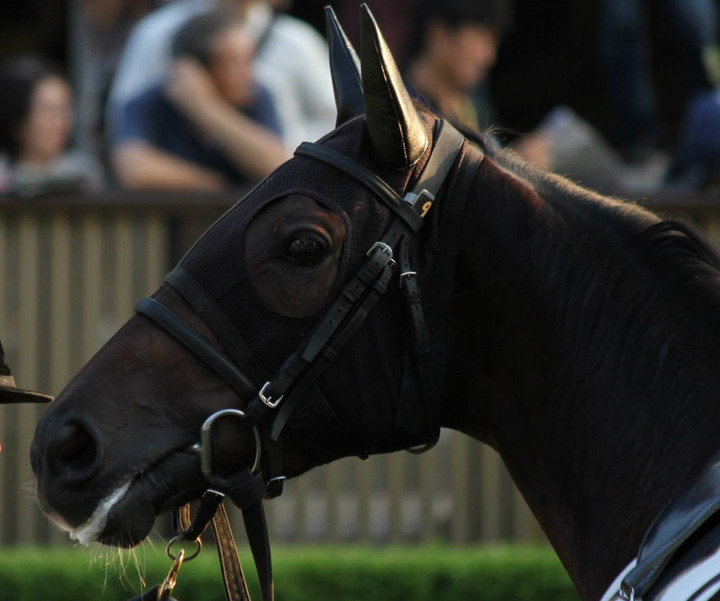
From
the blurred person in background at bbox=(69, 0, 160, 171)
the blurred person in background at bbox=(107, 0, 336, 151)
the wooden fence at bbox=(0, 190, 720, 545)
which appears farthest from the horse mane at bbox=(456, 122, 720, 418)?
the blurred person in background at bbox=(69, 0, 160, 171)

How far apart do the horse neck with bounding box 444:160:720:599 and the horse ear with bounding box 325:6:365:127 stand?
39cm

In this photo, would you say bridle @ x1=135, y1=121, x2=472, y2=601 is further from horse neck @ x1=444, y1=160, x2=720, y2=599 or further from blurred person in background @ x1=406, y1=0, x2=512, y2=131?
blurred person in background @ x1=406, y1=0, x2=512, y2=131

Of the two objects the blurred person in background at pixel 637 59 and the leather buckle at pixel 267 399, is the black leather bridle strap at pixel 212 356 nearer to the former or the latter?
the leather buckle at pixel 267 399

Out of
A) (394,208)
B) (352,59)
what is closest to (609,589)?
(394,208)

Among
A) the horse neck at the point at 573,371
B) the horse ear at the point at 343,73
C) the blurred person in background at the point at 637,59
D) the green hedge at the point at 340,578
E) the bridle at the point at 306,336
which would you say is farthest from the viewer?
the blurred person in background at the point at 637,59

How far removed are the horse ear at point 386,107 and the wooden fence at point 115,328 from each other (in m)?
3.50

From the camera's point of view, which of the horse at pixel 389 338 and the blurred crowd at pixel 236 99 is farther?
the blurred crowd at pixel 236 99

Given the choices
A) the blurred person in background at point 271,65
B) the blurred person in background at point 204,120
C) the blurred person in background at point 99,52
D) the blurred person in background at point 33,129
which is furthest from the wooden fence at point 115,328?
the blurred person in background at point 99,52

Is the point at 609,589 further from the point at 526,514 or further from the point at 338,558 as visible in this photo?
the point at 526,514

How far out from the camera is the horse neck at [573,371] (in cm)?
261

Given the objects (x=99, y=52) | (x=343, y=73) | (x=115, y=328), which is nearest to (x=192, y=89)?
(x=115, y=328)

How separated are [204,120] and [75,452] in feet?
12.8

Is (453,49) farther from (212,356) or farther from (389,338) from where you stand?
(212,356)

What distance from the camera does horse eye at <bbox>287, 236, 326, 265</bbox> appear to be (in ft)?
8.89
